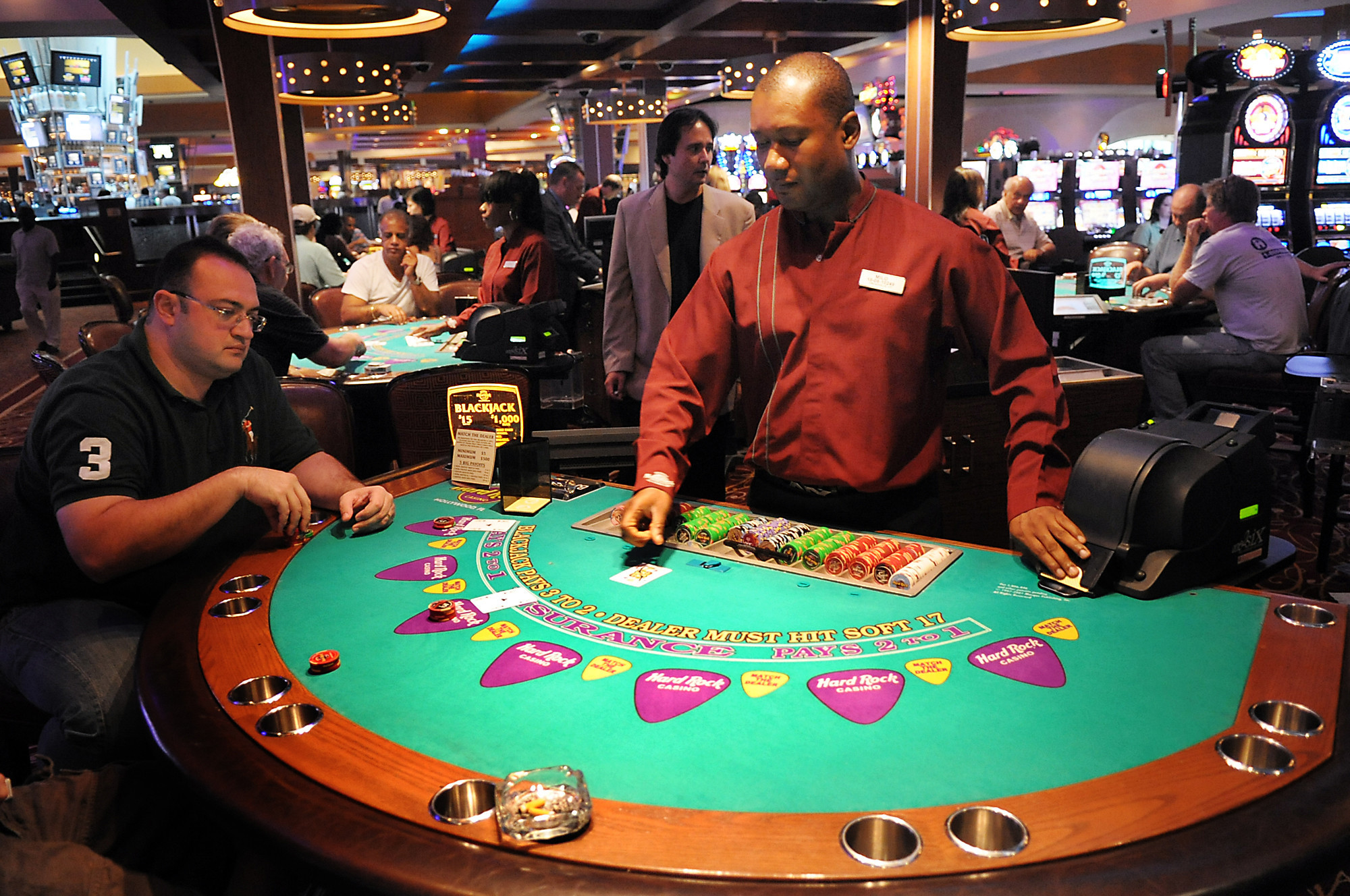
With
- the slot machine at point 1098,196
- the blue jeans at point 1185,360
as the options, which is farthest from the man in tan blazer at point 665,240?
the slot machine at point 1098,196

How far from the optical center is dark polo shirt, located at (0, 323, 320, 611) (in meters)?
1.93

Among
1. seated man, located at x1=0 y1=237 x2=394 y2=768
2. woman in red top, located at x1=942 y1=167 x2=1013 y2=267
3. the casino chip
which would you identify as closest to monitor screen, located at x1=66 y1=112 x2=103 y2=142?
woman in red top, located at x1=942 y1=167 x2=1013 y2=267

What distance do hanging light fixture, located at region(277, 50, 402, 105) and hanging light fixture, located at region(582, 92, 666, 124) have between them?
4.84 meters

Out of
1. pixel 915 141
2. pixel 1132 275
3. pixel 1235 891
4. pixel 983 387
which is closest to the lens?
pixel 1235 891

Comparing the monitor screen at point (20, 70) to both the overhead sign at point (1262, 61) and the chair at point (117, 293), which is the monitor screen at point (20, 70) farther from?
the overhead sign at point (1262, 61)

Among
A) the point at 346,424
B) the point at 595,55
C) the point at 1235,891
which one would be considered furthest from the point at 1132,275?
the point at 595,55

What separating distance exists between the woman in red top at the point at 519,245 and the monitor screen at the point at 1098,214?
1084 cm

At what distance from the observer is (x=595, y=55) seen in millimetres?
13508

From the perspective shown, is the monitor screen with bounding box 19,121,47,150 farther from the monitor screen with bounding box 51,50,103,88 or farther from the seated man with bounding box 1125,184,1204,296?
the seated man with bounding box 1125,184,1204,296

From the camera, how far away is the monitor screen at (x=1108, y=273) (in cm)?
648

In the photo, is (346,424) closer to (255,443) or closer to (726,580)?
(255,443)

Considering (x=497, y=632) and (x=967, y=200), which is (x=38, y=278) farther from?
(x=497, y=632)

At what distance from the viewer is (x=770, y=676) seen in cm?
139

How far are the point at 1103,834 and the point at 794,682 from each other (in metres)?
0.46
